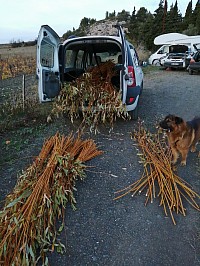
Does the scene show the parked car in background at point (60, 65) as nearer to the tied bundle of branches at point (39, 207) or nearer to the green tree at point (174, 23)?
the tied bundle of branches at point (39, 207)

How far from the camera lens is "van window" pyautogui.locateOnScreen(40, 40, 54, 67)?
458 cm

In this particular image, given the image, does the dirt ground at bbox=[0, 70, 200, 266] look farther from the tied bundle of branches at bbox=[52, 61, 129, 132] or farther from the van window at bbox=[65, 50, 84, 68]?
the van window at bbox=[65, 50, 84, 68]

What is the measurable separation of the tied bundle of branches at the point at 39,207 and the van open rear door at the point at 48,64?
1.70 metres

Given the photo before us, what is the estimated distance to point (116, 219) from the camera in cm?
257

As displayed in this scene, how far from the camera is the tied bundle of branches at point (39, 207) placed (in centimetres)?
202

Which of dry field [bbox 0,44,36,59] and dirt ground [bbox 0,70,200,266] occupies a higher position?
dry field [bbox 0,44,36,59]

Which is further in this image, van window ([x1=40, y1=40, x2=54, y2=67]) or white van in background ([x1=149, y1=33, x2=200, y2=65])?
white van in background ([x1=149, y1=33, x2=200, y2=65])

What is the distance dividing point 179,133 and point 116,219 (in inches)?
63.5

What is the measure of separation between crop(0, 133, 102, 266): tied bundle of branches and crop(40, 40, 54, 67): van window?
209cm

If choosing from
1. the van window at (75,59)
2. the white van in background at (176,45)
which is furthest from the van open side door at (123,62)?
the white van in background at (176,45)

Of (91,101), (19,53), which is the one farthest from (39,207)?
(19,53)

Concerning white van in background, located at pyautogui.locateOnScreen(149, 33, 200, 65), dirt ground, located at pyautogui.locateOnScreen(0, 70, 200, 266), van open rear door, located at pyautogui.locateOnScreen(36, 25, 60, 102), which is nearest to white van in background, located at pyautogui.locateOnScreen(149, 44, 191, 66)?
white van in background, located at pyautogui.locateOnScreen(149, 33, 200, 65)

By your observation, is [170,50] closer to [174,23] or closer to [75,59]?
[75,59]

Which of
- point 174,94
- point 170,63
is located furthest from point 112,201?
point 170,63
